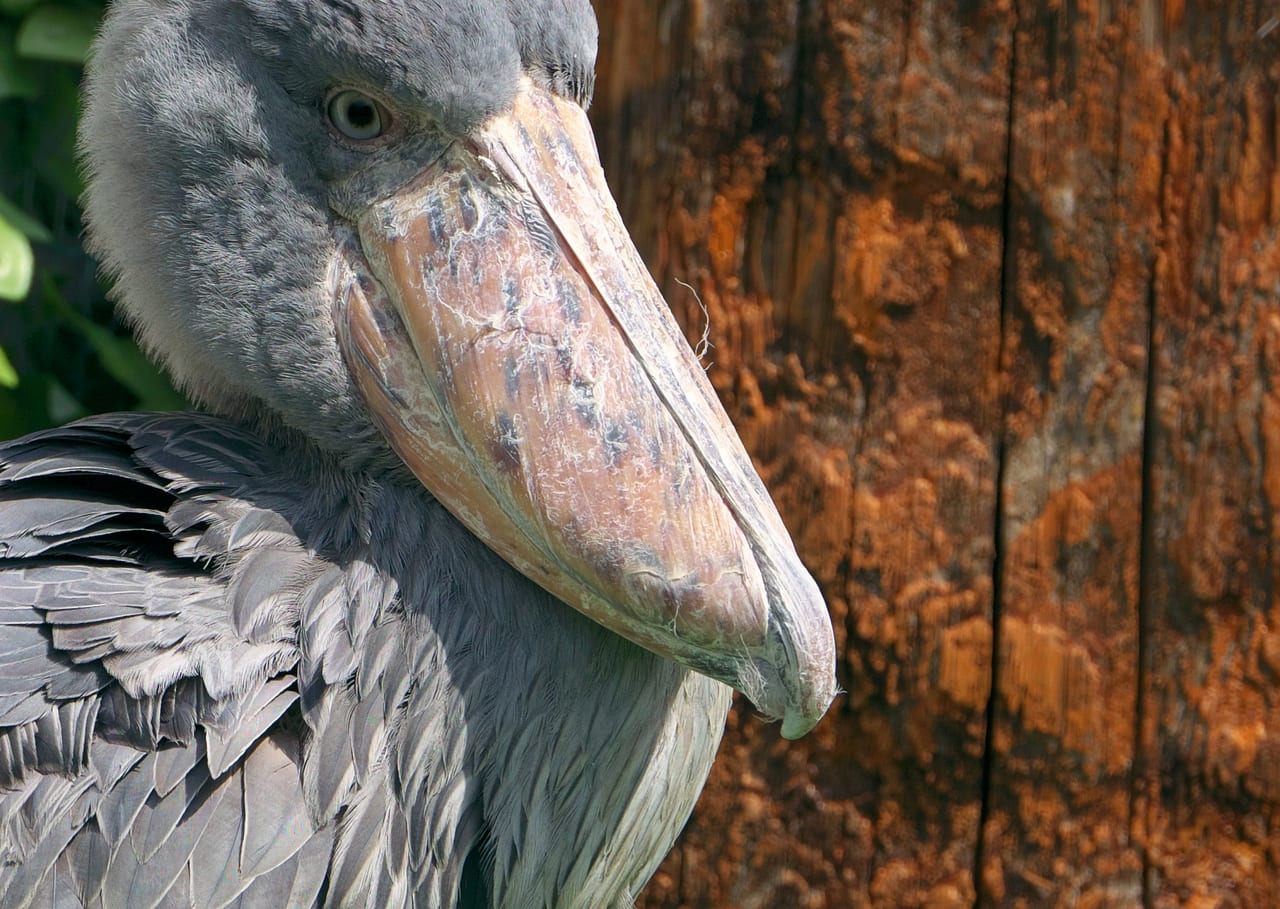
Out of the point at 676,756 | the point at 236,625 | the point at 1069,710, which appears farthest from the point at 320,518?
the point at 1069,710

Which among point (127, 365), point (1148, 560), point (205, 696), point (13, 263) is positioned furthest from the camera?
point (127, 365)

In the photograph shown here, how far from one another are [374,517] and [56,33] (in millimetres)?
2099

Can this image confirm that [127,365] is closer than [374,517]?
No

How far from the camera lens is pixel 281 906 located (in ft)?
5.25

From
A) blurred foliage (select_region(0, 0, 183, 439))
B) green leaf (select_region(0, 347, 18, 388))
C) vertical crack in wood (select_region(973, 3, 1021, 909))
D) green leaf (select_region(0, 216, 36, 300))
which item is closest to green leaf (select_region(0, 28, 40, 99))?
blurred foliage (select_region(0, 0, 183, 439))

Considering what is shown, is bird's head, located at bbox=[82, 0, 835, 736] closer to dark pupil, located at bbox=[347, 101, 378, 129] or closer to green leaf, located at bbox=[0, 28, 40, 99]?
dark pupil, located at bbox=[347, 101, 378, 129]

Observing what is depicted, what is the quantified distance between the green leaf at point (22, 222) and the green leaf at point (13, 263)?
0.06 meters

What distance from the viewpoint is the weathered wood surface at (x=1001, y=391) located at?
7.36ft

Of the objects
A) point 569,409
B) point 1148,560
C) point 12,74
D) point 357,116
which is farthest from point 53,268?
point 1148,560

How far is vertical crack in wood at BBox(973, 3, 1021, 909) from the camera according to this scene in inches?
89.0

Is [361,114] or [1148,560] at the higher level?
[361,114]

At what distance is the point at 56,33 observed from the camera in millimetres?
3287

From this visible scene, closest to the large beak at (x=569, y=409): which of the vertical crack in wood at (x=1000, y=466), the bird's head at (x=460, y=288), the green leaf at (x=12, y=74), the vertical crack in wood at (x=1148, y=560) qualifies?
the bird's head at (x=460, y=288)

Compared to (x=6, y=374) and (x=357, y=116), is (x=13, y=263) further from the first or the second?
(x=357, y=116)
